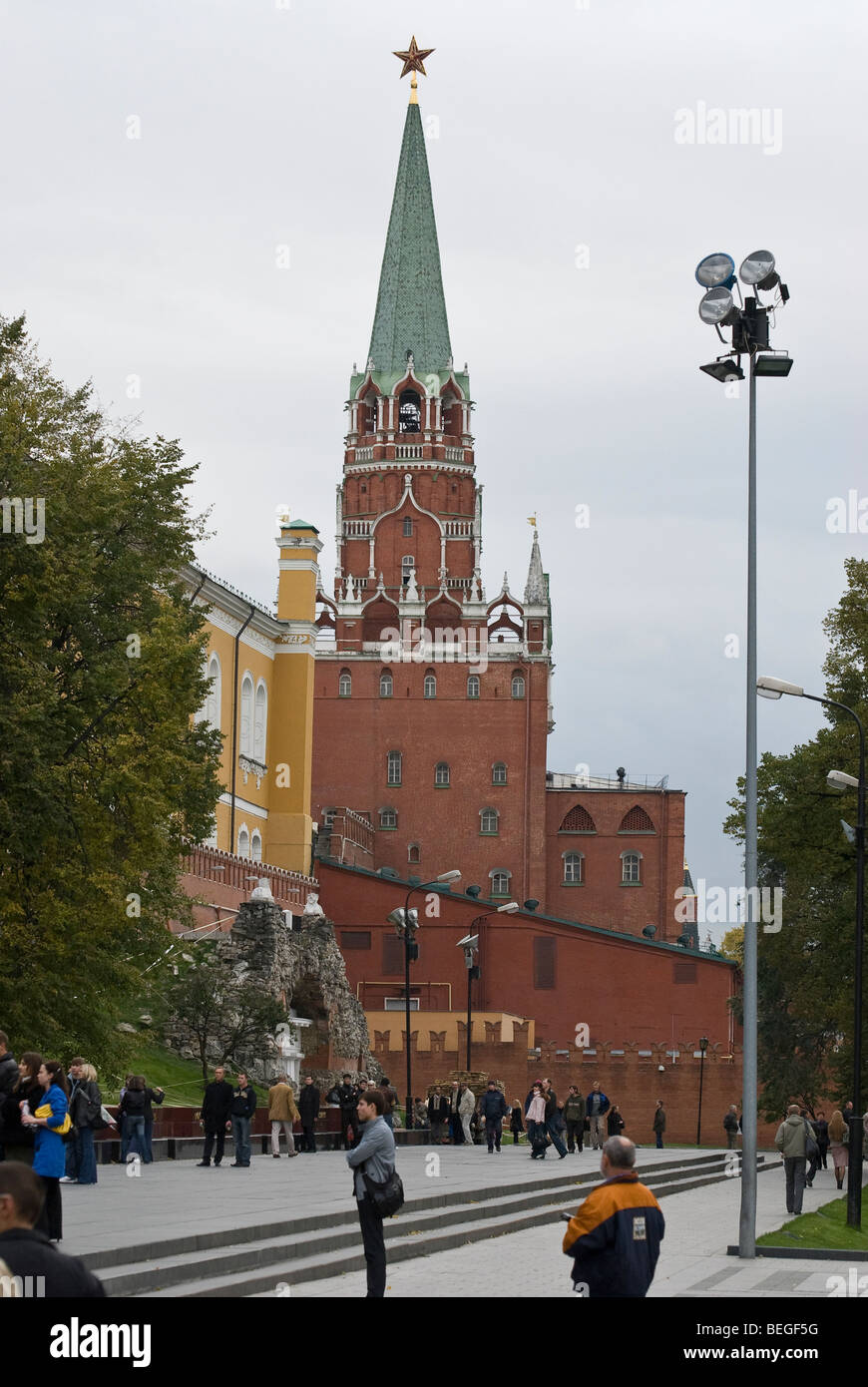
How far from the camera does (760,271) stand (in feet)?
64.0

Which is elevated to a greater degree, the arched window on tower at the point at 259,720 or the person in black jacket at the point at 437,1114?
the arched window on tower at the point at 259,720

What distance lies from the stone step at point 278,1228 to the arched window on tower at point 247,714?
1451 inches

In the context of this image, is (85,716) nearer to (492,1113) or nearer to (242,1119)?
(242,1119)

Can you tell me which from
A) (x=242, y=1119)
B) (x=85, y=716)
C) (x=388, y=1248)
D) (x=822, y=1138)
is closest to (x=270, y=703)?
(x=822, y=1138)

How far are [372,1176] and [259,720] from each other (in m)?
55.2

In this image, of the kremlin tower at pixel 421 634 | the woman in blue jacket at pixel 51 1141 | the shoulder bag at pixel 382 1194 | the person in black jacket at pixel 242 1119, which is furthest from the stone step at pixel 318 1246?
the kremlin tower at pixel 421 634

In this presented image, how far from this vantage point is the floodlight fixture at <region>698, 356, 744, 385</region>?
64.5 feet

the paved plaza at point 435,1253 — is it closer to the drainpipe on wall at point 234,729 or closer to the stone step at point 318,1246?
the stone step at point 318,1246

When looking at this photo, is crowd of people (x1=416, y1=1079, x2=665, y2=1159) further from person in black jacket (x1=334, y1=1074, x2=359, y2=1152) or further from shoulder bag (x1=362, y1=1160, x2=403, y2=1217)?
shoulder bag (x1=362, y1=1160, x2=403, y2=1217)

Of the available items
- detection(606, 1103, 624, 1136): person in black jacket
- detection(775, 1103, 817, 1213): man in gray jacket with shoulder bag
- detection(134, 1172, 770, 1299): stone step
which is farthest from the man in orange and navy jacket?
detection(606, 1103, 624, 1136): person in black jacket

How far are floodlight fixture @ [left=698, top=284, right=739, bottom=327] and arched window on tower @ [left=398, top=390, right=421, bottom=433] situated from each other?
264ft

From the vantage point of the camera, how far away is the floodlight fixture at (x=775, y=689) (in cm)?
2242
